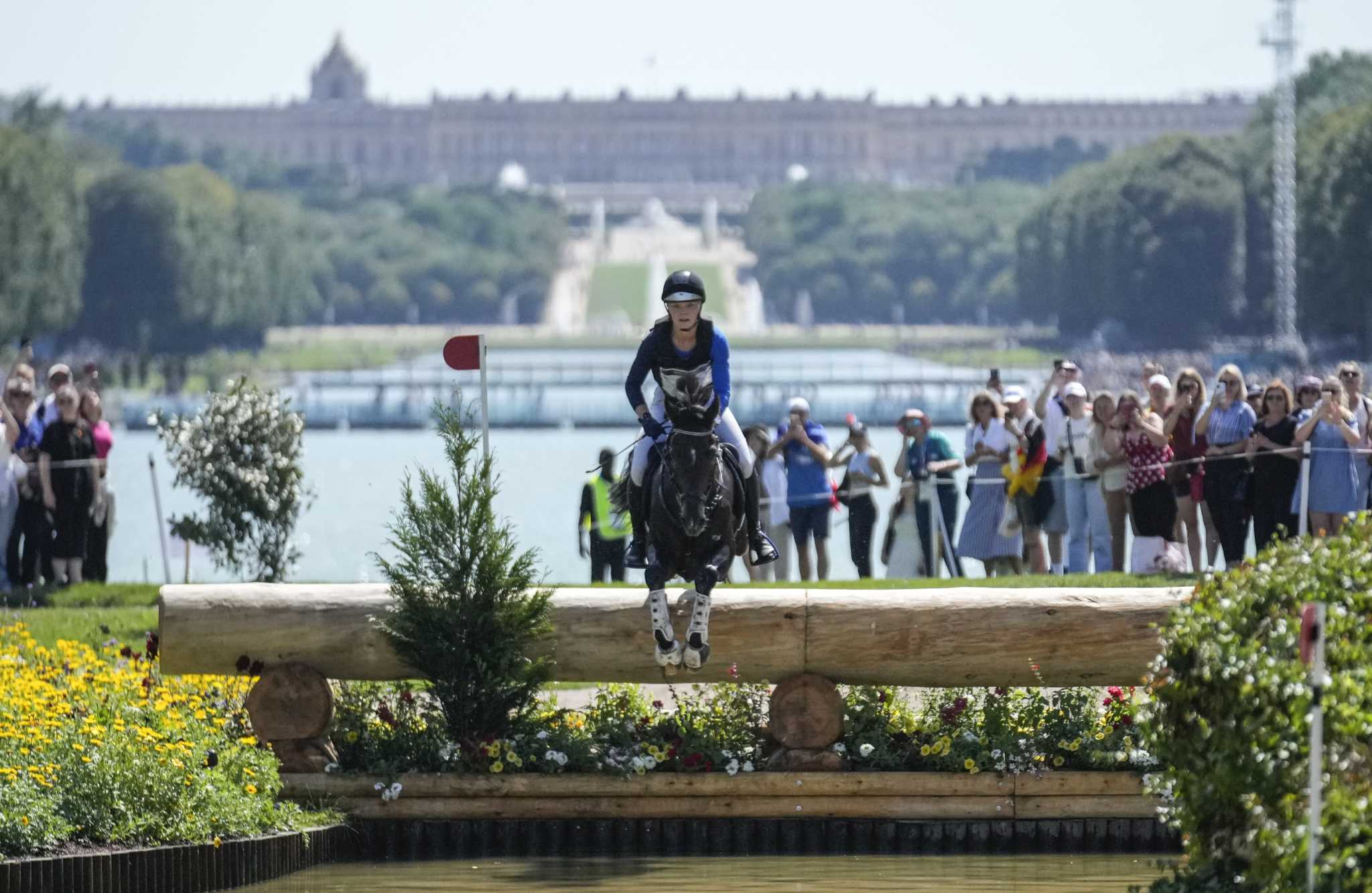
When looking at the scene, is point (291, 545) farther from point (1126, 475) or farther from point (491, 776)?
point (491, 776)

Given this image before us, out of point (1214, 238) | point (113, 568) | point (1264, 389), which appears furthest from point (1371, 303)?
point (1264, 389)

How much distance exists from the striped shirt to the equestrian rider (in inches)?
215

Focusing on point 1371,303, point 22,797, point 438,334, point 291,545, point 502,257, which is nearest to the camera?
point 22,797

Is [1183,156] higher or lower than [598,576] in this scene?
higher

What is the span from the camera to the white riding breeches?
10.1m

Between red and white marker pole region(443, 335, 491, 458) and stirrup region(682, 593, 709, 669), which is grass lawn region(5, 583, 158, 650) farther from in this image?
stirrup region(682, 593, 709, 669)

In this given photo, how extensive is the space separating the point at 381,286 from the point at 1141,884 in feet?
328

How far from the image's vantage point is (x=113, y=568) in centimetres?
2370

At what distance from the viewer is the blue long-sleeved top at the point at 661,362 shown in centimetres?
995

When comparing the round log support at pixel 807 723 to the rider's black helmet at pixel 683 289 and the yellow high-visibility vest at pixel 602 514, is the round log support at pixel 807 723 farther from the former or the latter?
the yellow high-visibility vest at pixel 602 514

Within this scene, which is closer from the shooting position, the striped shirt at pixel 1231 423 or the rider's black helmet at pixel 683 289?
the rider's black helmet at pixel 683 289

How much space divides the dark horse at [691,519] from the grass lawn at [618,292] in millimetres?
97900

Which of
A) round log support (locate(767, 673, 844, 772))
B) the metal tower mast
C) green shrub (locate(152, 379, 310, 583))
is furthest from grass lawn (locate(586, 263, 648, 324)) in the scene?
round log support (locate(767, 673, 844, 772))

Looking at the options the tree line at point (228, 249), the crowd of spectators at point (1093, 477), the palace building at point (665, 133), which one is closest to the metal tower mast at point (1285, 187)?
the tree line at point (228, 249)
